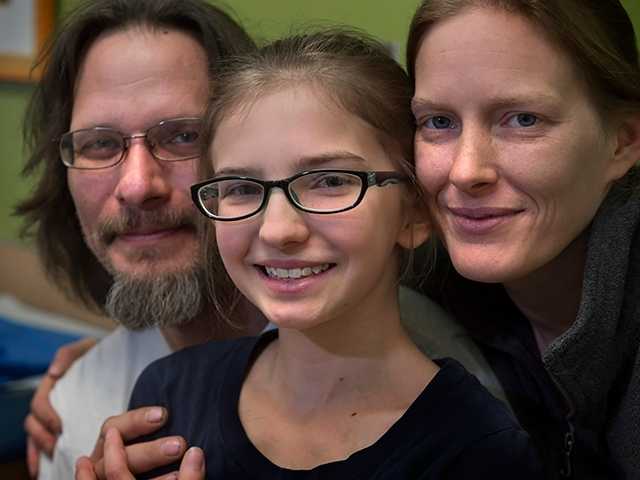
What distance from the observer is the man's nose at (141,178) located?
127 cm

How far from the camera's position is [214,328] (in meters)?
1.43

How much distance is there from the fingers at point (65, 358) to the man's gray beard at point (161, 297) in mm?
430

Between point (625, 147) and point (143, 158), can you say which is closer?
point (625, 147)

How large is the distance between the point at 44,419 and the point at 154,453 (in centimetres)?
56

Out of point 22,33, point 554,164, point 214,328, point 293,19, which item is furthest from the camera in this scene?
point 22,33

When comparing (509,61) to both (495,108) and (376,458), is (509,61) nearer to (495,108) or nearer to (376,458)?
(495,108)

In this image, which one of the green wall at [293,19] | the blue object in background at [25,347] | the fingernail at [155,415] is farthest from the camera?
the blue object in background at [25,347]

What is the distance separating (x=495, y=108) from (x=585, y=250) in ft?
0.87

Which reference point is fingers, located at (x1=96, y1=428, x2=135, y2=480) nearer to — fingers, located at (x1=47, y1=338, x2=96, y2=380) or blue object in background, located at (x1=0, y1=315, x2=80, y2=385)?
fingers, located at (x1=47, y1=338, x2=96, y2=380)

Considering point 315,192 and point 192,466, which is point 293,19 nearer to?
point 315,192

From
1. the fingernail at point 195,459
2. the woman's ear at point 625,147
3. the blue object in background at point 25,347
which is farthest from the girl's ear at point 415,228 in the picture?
Answer: the blue object in background at point 25,347

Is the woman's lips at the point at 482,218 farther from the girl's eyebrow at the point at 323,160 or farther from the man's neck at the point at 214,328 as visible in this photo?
the man's neck at the point at 214,328

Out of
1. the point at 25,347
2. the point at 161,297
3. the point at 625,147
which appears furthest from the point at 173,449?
the point at 25,347

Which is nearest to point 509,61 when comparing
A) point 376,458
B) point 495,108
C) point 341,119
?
point 495,108
